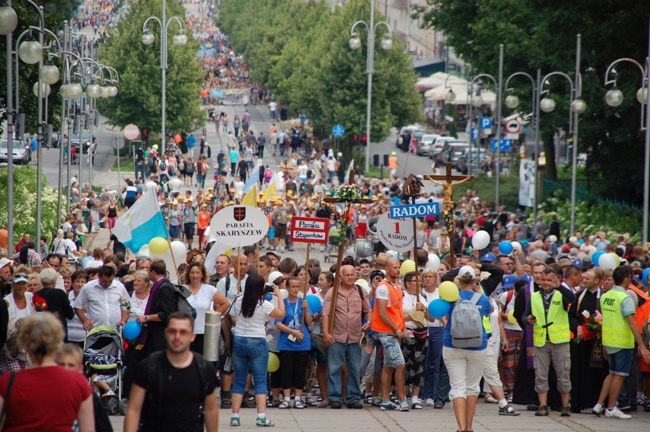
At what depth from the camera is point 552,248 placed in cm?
2950

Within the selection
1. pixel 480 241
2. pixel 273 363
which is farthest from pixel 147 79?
pixel 273 363

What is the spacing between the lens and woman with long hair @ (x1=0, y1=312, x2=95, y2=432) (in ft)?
24.9

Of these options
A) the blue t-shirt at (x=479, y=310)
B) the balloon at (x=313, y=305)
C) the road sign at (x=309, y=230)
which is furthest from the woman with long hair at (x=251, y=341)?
the road sign at (x=309, y=230)

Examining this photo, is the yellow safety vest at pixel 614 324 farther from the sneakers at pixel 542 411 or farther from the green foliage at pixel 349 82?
the green foliage at pixel 349 82

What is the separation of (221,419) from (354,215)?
26277mm

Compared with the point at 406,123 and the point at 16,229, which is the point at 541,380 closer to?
the point at 16,229

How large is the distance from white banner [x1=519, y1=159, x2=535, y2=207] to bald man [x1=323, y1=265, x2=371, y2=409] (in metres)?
27.8

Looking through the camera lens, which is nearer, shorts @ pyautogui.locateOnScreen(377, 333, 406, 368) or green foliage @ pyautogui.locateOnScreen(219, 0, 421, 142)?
shorts @ pyautogui.locateOnScreen(377, 333, 406, 368)

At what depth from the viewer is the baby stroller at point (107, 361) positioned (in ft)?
44.5

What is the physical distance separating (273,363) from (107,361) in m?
1.76

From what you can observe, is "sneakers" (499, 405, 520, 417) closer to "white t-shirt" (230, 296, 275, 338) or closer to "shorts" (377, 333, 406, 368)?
"shorts" (377, 333, 406, 368)

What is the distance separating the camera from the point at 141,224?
18.8m

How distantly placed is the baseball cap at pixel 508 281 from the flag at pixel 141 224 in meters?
4.86

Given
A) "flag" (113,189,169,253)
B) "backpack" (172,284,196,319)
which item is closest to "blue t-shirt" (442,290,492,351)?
"backpack" (172,284,196,319)
